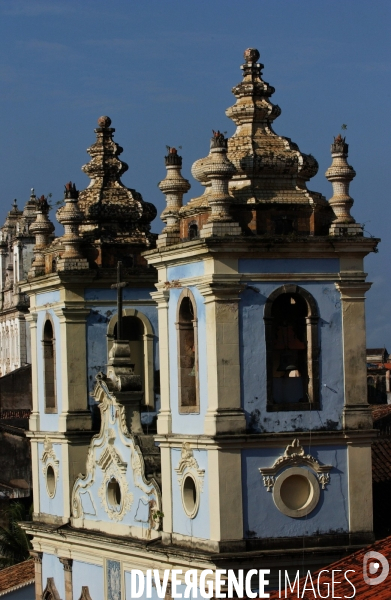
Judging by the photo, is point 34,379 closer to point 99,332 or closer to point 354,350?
point 99,332

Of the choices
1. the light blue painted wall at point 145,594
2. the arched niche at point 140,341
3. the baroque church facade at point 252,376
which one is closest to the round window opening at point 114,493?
the baroque church facade at point 252,376

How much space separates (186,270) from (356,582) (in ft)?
22.2

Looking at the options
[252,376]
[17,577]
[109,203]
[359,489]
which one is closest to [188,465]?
[252,376]

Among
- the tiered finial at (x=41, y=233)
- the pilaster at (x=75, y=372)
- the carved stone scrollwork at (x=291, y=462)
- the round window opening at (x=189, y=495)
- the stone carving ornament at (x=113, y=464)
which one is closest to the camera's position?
the carved stone scrollwork at (x=291, y=462)

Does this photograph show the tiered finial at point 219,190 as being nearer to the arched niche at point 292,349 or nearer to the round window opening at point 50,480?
the arched niche at point 292,349

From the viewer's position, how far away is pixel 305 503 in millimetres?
27859

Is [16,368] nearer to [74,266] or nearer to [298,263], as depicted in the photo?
[74,266]

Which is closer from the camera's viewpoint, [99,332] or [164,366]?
[164,366]

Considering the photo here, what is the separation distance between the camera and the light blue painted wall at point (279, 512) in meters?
27.5

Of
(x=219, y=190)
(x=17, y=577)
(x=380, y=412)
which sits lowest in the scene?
(x=17, y=577)

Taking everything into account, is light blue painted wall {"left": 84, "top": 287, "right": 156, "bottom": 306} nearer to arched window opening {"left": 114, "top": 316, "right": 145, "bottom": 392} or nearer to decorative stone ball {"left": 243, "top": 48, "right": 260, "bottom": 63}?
arched window opening {"left": 114, "top": 316, "right": 145, "bottom": 392}

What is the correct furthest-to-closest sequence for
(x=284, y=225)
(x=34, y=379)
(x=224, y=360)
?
(x=34, y=379) < (x=284, y=225) < (x=224, y=360)

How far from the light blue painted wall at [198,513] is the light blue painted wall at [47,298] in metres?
6.23

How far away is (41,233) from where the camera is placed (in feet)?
119
